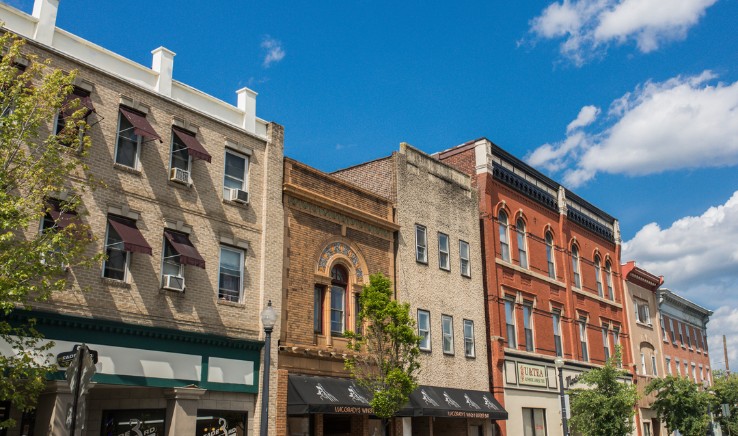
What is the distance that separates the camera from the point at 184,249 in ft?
62.5

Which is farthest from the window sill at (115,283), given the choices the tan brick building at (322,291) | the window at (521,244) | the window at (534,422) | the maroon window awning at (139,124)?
the window at (521,244)

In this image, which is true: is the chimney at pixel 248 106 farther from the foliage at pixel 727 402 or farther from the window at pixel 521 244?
the foliage at pixel 727 402

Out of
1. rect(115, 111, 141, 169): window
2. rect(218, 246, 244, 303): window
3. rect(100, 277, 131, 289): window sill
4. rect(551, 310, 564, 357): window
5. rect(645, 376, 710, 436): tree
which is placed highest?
rect(115, 111, 141, 169): window

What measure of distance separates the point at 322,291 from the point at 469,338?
29.7 ft

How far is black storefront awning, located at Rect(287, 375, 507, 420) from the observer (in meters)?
21.2

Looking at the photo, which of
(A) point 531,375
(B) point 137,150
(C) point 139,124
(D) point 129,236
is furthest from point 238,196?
(A) point 531,375

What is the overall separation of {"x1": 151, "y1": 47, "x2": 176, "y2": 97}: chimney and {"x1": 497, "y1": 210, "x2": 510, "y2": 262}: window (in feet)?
61.6

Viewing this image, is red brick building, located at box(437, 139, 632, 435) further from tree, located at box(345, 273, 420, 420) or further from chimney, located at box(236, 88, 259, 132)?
chimney, located at box(236, 88, 259, 132)

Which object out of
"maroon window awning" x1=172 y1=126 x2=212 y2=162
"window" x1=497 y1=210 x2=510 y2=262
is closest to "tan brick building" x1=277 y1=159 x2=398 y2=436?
"maroon window awning" x1=172 y1=126 x2=212 y2=162

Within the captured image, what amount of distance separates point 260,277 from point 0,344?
25.5 feet

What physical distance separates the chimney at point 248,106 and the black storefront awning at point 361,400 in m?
7.69

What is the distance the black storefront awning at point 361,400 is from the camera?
21203 millimetres

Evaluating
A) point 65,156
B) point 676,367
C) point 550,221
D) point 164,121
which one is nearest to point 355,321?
point 164,121

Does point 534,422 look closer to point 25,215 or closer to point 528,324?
point 528,324
